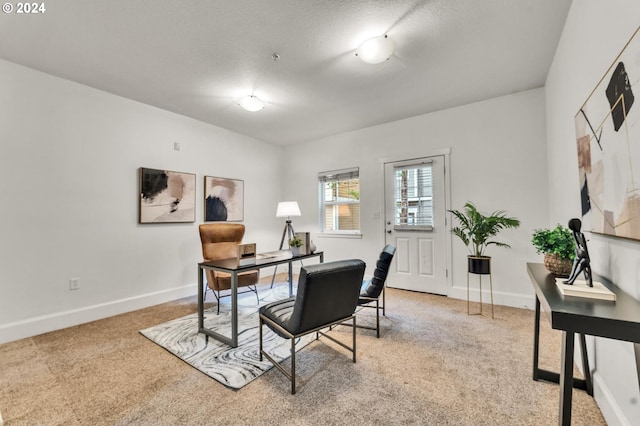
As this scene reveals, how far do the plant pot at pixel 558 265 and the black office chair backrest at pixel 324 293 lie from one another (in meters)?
1.15

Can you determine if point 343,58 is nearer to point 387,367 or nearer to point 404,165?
point 404,165

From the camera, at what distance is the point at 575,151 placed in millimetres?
1913

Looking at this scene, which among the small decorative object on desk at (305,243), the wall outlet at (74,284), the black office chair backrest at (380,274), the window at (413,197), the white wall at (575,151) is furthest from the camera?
the window at (413,197)

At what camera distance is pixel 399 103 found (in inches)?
136

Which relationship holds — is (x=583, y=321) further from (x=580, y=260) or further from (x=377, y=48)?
(x=377, y=48)

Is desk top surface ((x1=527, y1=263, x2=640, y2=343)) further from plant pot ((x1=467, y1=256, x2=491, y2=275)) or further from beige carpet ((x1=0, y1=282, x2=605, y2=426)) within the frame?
plant pot ((x1=467, y1=256, x2=491, y2=275))

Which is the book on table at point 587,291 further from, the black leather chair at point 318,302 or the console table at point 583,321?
the black leather chair at point 318,302

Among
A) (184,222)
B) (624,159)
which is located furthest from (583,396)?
(184,222)

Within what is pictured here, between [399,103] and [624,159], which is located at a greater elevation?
[399,103]

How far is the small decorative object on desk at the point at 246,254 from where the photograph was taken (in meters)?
2.49

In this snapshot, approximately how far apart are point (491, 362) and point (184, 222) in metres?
3.85

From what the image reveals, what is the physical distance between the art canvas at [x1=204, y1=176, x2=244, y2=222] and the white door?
8.09ft

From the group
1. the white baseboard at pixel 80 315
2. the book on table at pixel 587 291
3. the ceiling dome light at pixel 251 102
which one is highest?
the ceiling dome light at pixel 251 102

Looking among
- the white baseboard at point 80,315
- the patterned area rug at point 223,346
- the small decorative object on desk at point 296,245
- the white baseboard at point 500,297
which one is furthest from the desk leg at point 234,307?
the white baseboard at point 500,297
